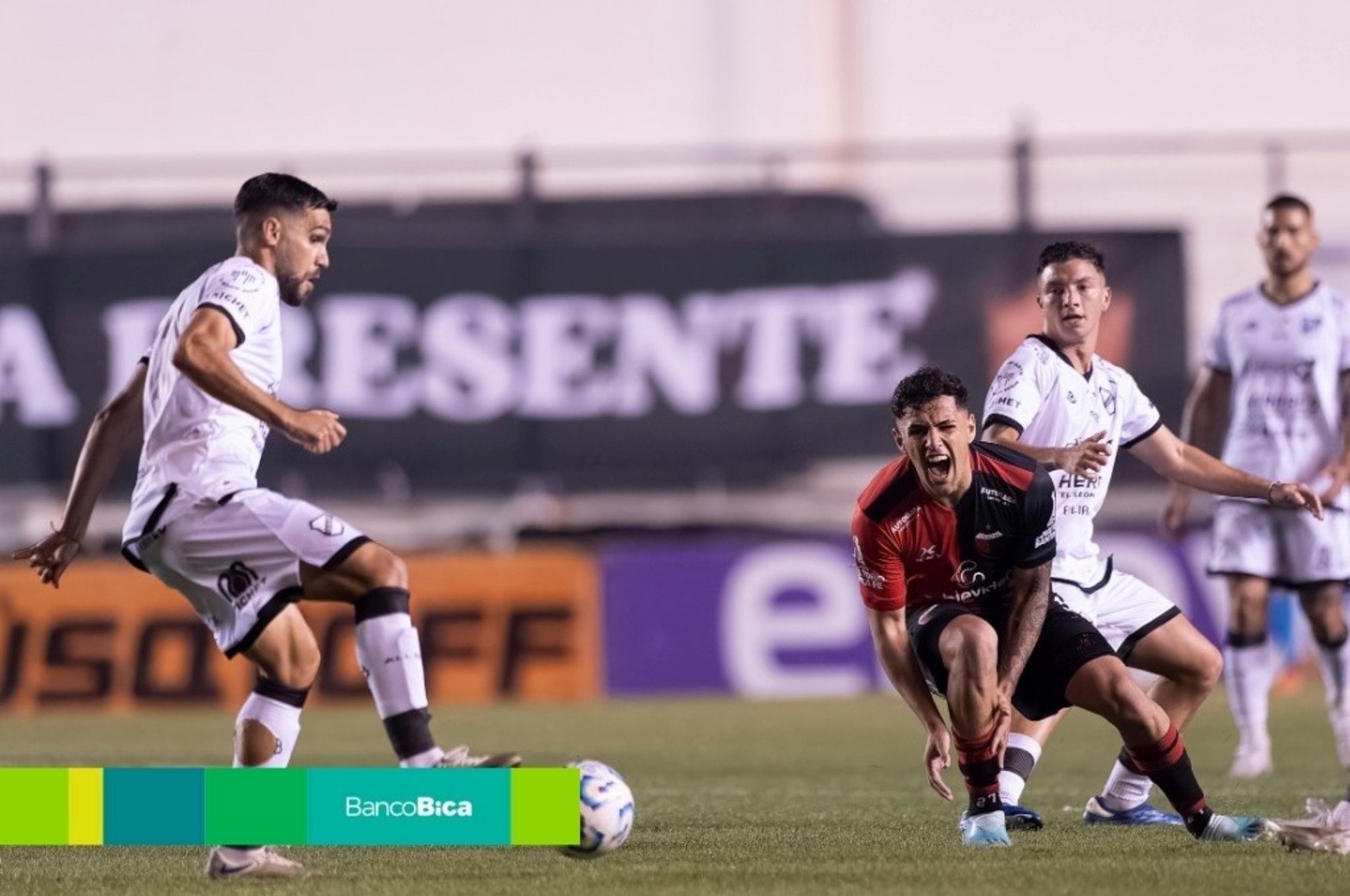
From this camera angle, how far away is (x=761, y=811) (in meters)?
8.23

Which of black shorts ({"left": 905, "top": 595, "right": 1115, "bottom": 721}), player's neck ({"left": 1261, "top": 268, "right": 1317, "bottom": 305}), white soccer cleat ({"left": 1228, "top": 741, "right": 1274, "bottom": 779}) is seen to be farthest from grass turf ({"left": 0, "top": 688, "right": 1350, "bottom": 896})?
player's neck ({"left": 1261, "top": 268, "right": 1317, "bottom": 305})

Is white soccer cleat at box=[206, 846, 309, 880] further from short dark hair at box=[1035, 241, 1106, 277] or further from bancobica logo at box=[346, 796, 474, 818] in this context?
short dark hair at box=[1035, 241, 1106, 277]

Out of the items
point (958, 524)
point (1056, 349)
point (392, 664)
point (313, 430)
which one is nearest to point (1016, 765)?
point (958, 524)

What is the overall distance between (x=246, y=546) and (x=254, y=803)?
28.3 inches

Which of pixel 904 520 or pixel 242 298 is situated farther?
pixel 904 520

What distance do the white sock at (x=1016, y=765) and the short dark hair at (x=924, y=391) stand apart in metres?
1.47

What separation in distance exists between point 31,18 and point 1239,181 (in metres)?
11.0

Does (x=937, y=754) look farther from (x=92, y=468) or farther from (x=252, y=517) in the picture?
(x=92, y=468)

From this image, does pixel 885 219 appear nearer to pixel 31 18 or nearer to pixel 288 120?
pixel 288 120

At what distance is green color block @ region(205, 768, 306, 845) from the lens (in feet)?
20.2

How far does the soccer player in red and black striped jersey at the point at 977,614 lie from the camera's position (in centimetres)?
676

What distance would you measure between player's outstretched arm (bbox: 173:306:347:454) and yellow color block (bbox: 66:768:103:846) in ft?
3.48

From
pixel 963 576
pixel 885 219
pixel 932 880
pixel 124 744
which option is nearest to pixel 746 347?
pixel 885 219

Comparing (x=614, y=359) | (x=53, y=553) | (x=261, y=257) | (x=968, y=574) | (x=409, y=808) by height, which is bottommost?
(x=409, y=808)
